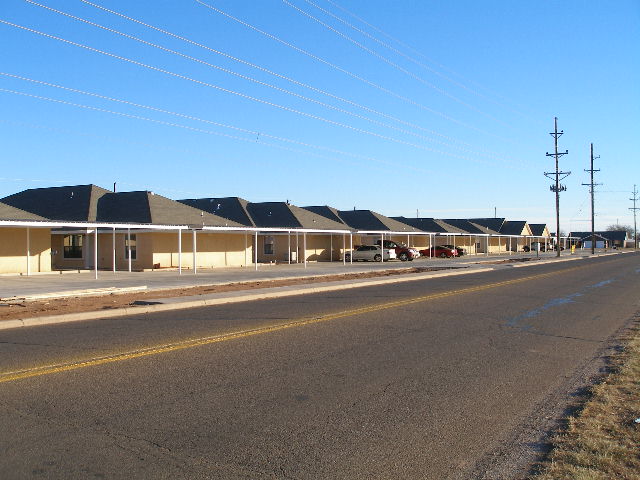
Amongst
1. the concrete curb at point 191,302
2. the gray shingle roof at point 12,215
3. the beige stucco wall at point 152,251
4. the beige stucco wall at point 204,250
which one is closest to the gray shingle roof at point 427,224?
the beige stucco wall at point 204,250

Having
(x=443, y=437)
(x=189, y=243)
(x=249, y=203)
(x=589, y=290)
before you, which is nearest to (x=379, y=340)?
(x=443, y=437)

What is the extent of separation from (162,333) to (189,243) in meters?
30.5

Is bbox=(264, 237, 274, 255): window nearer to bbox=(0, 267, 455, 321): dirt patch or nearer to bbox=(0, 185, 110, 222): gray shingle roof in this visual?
bbox=(0, 185, 110, 222): gray shingle roof

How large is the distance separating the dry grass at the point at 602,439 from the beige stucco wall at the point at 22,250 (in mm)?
31015

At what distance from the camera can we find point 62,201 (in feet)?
133

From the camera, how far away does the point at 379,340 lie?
448 inches

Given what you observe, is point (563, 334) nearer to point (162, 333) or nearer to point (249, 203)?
point (162, 333)

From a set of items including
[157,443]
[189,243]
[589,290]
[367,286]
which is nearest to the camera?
[157,443]

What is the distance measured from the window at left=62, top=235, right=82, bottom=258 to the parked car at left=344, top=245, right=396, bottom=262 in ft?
74.3

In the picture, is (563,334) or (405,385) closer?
(405,385)

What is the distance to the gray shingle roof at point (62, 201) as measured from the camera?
38438 millimetres

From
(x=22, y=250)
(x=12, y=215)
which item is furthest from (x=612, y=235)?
(x=12, y=215)

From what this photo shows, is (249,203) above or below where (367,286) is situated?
above

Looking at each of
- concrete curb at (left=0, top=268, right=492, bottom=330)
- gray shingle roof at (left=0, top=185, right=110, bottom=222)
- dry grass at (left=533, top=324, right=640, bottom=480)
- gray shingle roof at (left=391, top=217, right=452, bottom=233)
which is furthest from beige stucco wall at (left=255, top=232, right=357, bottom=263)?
dry grass at (left=533, top=324, right=640, bottom=480)
